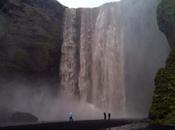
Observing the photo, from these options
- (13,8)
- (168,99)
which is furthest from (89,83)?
(168,99)

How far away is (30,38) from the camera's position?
59.3m

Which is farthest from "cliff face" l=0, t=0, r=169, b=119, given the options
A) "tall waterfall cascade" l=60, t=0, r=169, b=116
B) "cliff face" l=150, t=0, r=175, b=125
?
"cliff face" l=150, t=0, r=175, b=125

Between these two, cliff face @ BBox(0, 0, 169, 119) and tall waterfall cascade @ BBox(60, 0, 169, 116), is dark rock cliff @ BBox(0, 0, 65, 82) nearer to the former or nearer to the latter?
cliff face @ BBox(0, 0, 169, 119)

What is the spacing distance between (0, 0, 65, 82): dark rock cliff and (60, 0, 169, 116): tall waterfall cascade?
2065 millimetres

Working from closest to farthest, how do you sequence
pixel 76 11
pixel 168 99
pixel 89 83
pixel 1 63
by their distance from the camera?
pixel 168 99, pixel 1 63, pixel 89 83, pixel 76 11

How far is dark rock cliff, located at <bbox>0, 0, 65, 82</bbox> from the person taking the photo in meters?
57.2

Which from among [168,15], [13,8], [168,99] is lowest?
[168,99]

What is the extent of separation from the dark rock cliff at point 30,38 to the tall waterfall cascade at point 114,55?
206 cm

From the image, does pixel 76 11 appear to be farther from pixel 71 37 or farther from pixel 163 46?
pixel 163 46

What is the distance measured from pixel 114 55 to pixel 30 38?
534 inches

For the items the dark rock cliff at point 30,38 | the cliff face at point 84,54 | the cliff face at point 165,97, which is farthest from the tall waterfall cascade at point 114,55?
the cliff face at point 165,97

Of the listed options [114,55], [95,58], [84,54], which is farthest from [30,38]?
[114,55]

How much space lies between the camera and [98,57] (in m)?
61.4

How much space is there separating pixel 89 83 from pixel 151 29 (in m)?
13.0
